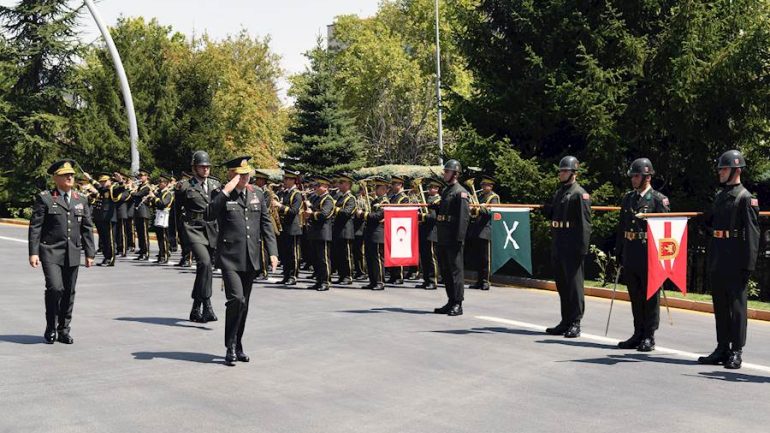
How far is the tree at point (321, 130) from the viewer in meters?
38.4

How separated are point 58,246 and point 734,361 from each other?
760 centimetres

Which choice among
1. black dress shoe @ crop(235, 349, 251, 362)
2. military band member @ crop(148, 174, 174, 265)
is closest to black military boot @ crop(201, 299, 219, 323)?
black dress shoe @ crop(235, 349, 251, 362)

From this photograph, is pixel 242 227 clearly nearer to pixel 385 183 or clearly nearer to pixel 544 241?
pixel 385 183

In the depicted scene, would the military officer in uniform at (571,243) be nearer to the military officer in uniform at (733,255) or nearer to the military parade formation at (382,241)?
the military parade formation at (382,241)

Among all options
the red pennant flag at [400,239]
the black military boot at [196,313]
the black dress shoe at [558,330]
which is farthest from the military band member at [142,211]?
the black dress shoe at [558,330]

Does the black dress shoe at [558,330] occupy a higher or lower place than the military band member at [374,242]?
lower

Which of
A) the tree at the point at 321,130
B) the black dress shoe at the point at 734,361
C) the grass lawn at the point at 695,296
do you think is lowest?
the black dress shoe at the point at 734,361

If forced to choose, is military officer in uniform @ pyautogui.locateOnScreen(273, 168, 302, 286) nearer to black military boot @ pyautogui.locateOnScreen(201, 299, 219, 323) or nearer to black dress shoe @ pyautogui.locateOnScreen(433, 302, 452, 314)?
black dress shoe @ pyautogui.locateOnScreen(433, 302, 452, 314)

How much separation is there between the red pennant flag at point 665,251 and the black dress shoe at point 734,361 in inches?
45.7

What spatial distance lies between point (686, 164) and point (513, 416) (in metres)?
12.7

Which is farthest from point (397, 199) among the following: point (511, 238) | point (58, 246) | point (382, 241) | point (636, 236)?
point (58, 246)

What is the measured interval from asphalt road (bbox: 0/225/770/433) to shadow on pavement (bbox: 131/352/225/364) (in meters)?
0.02

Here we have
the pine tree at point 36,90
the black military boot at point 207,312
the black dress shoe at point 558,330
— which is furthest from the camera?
the pine tree at point 36,90

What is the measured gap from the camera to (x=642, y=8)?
60.5 ft
